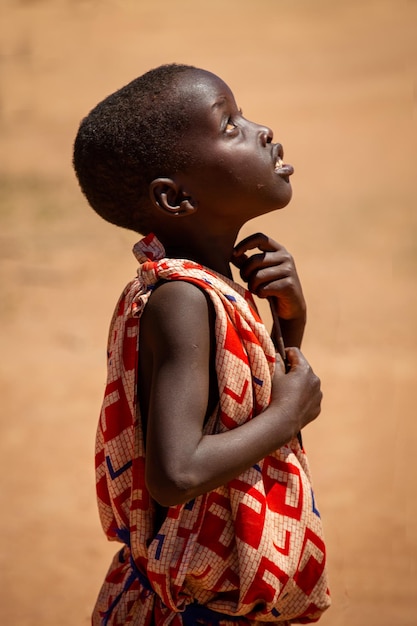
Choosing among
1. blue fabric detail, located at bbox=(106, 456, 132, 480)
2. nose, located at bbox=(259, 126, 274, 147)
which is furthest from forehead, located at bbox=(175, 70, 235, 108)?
blue fabric detail, located at bbox=(106, 456, 132, 480)

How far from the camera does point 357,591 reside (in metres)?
3.77

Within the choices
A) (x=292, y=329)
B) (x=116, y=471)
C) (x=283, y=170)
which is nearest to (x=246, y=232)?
(x=292, y=329)

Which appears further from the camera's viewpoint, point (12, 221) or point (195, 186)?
point (12, 221)

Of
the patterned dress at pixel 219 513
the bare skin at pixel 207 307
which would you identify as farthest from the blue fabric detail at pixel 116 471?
the bare skin at pixel 207 307

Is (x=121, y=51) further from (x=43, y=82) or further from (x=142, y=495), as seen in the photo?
(x=142, y=495)

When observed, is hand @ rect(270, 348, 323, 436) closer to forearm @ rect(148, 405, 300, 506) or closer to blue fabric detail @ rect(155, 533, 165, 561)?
forearm @ rect(148, 405, 300, 506)

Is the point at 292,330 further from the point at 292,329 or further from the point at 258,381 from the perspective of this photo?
the point at 258,381

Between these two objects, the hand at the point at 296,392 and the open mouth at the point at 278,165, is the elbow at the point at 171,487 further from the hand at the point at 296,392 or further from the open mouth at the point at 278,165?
the open mouth at the point at 278,165

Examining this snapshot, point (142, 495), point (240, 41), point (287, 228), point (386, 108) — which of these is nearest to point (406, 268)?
point (287, 228)

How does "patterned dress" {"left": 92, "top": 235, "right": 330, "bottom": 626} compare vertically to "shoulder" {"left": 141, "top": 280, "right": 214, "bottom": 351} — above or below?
below

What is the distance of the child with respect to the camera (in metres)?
1.78

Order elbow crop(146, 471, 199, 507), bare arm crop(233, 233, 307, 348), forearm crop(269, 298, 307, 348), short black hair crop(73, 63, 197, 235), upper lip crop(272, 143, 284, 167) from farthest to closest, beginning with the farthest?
1. forearm crop(269, 298, 307, 348)
2. bare arm crop(233, 233, 307, 348)
3. upper lip crop(272, 143, 284, 167)
4. short black hair crop(73, 63, 197, 235)
5. elbow crop(146, 471, 199, 507)

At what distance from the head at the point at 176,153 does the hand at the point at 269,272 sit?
178 millimetres

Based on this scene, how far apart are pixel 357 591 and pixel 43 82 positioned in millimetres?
6212
